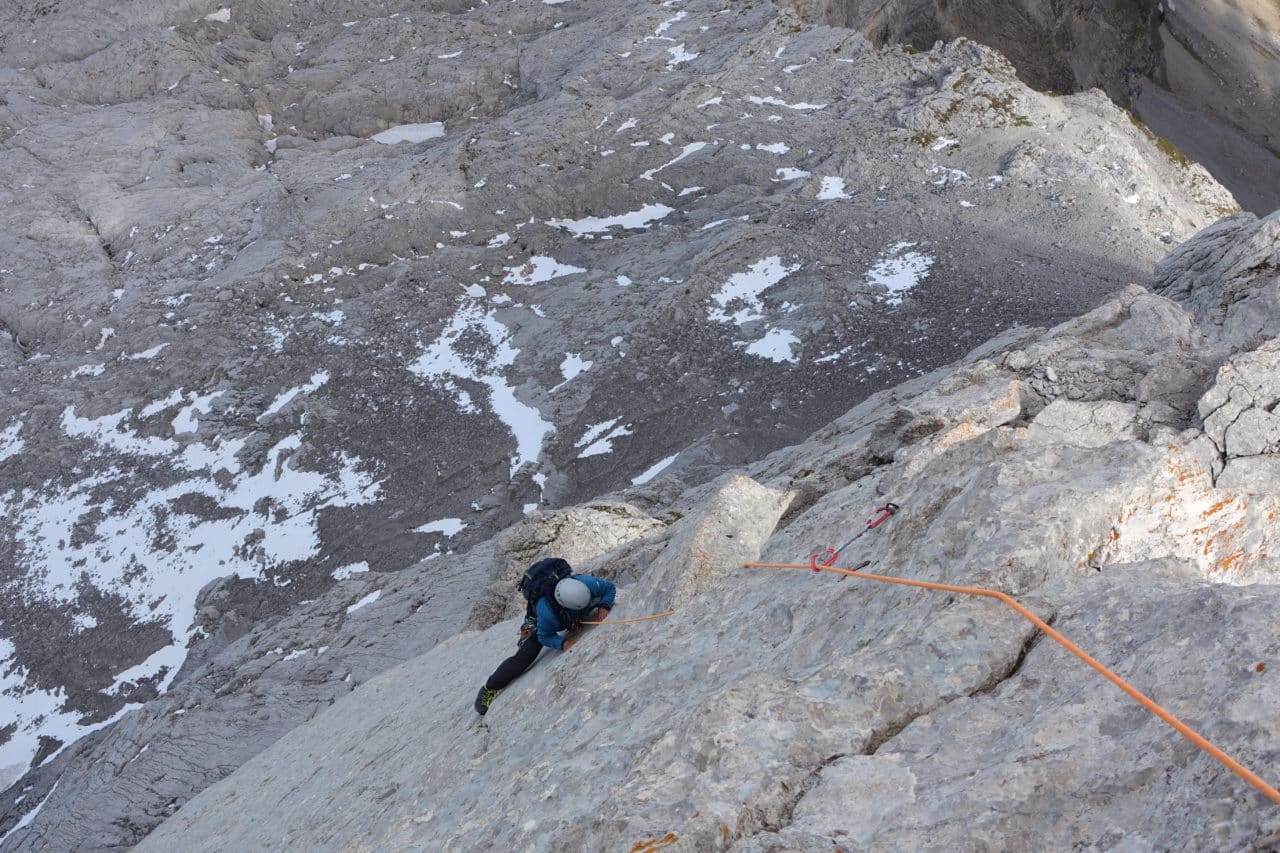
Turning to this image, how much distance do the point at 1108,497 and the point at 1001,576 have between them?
1555 mm

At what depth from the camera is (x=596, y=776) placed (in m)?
6.68

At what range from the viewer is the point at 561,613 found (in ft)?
35.1

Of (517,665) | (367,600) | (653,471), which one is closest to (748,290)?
(653,471)

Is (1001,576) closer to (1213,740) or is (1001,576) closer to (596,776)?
(1213,740)

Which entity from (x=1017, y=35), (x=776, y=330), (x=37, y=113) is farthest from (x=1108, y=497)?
(x=1017, y=35)

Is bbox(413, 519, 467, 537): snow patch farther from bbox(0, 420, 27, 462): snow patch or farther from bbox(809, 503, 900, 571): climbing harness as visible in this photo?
bbox(809, 503, 900, 571): climbing harness

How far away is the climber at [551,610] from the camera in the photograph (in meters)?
10.4

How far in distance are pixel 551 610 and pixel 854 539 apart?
427 cm

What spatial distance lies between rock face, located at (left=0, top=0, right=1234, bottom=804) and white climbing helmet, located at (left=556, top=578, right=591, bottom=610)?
11358 millimetres

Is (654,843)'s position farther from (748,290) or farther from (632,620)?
(748,290)

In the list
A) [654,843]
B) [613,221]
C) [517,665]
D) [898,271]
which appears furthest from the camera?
[613,221]

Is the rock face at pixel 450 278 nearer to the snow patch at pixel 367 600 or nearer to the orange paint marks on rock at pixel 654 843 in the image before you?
the snow patch at pixel 367 600

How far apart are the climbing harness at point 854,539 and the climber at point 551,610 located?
3147 millimetres

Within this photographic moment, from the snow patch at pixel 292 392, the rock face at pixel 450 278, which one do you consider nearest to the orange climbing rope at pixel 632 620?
the rock face at pixel 450 278
